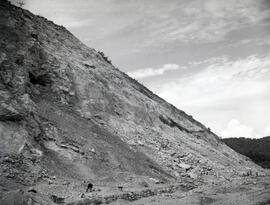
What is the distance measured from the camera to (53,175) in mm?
18781

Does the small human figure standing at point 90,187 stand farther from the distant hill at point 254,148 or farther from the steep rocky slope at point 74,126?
the distant hill at point 254,148

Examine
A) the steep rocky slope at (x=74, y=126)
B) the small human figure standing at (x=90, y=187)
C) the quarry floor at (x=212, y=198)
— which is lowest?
the quarry floor at (x=212, y=198)

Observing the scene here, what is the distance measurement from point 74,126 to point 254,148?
42.1m

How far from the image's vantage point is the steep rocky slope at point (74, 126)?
19453mm

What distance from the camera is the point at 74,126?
24078 millimetres

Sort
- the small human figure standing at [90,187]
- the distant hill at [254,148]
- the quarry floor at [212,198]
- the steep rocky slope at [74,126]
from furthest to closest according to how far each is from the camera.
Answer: the distant hill at [254,148]
the steep rocky slope at [74,126]
the small human figure standing at [90,187]
the quarry floor at [212,198]

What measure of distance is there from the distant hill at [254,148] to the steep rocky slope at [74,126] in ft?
49.9

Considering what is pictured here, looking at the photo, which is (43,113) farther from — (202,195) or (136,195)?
(202,195)

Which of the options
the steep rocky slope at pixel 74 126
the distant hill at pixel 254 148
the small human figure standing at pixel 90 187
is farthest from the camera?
the distant hill at pixel 254 148

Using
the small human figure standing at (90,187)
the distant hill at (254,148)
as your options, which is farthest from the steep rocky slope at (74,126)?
the distant hill at (254,148)

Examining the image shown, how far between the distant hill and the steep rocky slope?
1522cm

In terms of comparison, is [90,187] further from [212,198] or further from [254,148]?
[254,148]

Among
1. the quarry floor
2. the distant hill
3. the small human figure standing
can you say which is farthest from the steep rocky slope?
the distant hill

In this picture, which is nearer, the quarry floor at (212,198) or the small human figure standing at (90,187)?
the quarry floor at (212,198)
